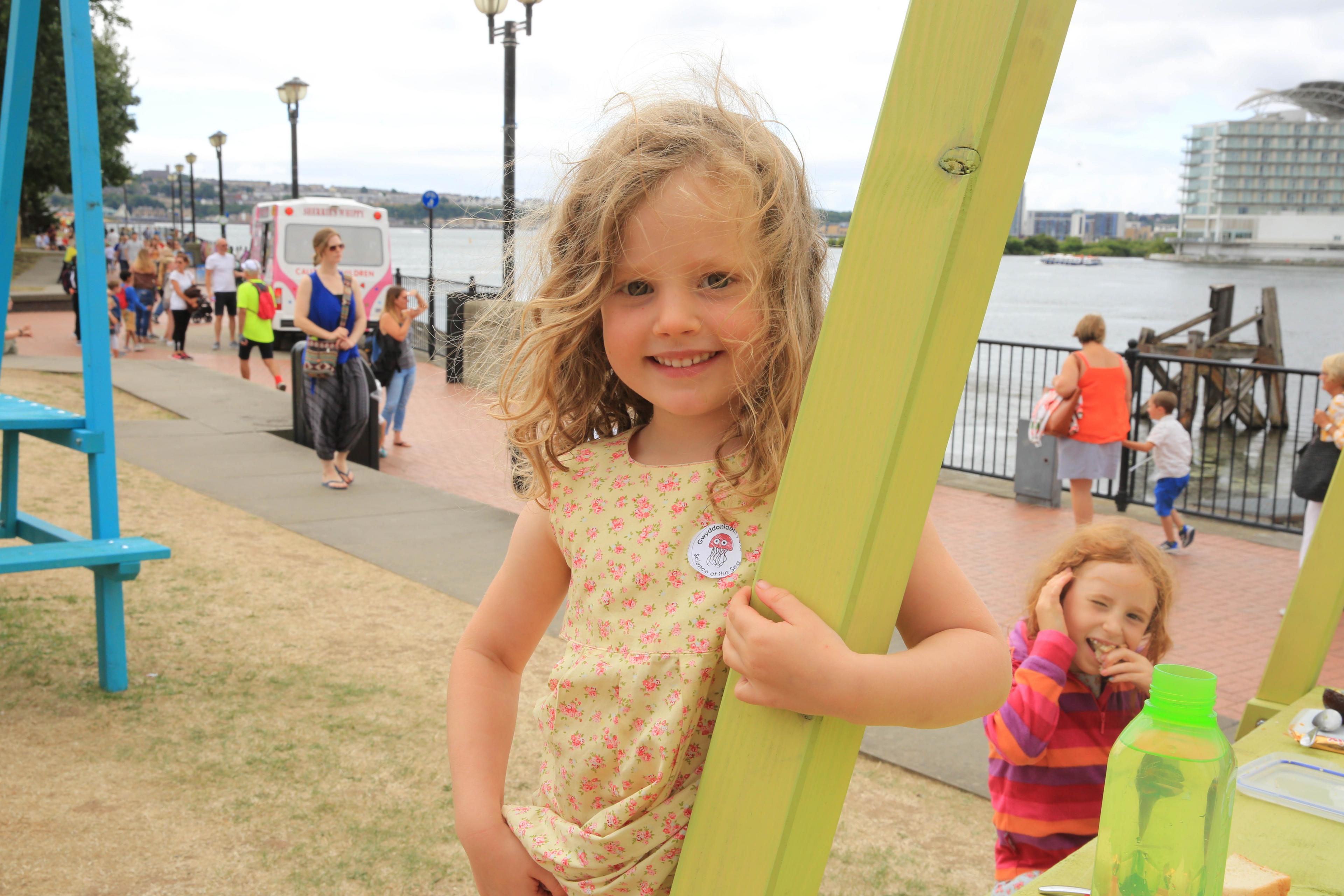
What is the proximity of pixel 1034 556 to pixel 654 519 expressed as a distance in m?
7.13

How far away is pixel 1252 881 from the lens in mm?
1290

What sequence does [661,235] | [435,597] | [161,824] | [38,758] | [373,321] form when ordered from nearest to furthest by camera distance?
1. [661,235]
2. [161,824]
3. [38,758]
4. [435,597]
5. [373,321]

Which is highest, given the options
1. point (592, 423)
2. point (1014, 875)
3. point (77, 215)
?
point (77, 215)

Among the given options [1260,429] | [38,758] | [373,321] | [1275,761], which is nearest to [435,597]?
[38,758]

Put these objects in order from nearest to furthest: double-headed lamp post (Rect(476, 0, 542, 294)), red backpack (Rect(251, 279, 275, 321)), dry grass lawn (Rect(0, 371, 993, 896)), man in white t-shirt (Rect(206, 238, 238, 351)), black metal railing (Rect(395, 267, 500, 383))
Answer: dry grass lawn (Rect(0, 371, 993, 896)) < double-headed lamp post (Rect(476, 0, 542, 294)) < black metal railing (Rect(395, 267, 500, 383)) < red backpack (Rect(251, 279, 275, 321)) < man in white t-shirt (Rect(206, 238, 238, 351))

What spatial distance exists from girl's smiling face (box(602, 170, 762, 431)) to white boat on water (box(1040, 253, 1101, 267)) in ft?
299

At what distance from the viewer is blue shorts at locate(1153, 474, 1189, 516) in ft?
25.9

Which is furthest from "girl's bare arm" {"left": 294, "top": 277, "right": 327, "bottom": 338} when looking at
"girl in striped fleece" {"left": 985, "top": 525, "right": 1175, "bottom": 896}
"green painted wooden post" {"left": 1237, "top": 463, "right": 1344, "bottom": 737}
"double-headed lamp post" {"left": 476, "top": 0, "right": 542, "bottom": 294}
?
"green painted wooden post" {"left": 1237, "top": 463, "right": 1344, "bottom": 737}

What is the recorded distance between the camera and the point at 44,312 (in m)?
25.2

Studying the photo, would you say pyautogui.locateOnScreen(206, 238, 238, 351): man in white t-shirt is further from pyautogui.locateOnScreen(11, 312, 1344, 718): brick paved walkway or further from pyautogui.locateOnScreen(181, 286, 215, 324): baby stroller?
pyautogui.locateOnScreen(11, 312, 1344, 718): brick paved walkway

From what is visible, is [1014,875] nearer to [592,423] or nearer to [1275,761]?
[1275,761]

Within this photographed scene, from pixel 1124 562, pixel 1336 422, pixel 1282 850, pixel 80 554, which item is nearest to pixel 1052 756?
pixel 1124 562

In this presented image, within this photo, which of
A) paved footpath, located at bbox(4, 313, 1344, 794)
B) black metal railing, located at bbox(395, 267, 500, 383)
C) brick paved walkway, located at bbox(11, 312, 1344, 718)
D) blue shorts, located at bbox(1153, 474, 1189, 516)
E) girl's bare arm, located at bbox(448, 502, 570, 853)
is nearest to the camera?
girl's bare arm, located at bbox(448, 502, 570, 853)

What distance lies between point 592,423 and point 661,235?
38 cm
